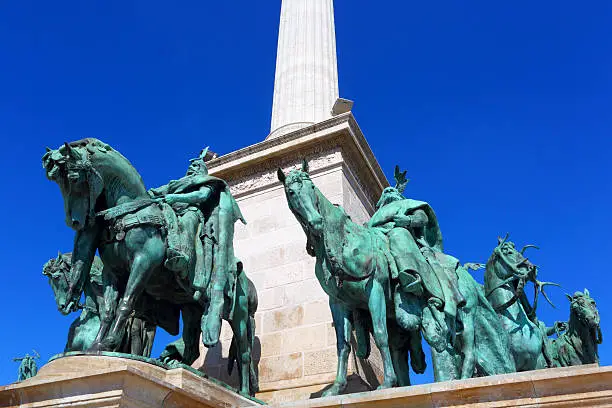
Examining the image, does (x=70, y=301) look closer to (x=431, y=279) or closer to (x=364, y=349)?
(x=364, y=349)

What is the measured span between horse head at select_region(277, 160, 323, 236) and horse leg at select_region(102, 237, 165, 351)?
176 cm

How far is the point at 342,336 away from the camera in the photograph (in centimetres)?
827

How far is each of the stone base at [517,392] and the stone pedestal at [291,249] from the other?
124 inches

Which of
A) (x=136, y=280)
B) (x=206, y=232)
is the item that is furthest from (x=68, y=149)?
(x=206, y=232)

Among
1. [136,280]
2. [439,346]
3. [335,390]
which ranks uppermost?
[136,280]

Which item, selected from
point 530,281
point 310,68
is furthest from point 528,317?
point 310,68

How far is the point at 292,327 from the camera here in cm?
1020

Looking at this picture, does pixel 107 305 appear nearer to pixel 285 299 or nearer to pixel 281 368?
pixel 281 368

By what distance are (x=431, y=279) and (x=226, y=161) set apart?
5369mm

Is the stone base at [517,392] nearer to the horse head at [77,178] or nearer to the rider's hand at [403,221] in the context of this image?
the rider's hand at [403,221]

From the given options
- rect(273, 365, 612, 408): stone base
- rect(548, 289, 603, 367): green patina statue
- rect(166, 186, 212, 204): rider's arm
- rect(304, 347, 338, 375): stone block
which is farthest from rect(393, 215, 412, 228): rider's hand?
rect(548, 289, 603, 367): green patina statue

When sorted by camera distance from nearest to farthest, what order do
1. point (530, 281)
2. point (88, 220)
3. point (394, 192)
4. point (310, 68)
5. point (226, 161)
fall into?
point (88, 220), point (394, 192), point (530, 281), point (226, 161), point (310, 68)

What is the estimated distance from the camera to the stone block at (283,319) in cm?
1023

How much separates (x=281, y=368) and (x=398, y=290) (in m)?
2.62
